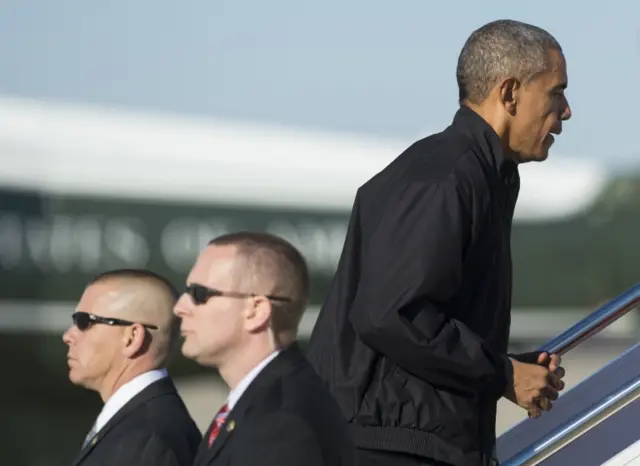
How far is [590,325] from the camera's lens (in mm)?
2908

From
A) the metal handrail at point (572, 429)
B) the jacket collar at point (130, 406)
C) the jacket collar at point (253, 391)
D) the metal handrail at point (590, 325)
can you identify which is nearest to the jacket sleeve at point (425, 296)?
the jacket collar at point (253, 391)

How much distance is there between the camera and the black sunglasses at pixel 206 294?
1.97 metres

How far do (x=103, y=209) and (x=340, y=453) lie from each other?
12.9m

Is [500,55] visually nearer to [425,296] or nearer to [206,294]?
→ [425,296]

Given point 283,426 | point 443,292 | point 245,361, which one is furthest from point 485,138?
point 283,426

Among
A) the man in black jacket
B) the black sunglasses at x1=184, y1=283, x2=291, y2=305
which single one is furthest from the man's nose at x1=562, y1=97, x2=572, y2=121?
the black sunglasses at x1=184, y1=283, x2=291, y2=305

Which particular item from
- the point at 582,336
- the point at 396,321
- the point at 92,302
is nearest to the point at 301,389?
the point at 396,321

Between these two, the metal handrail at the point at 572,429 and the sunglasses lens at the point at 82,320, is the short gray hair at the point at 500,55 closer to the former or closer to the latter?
the metal handrail at the point at 572,429

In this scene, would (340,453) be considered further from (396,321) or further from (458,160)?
(458,160)

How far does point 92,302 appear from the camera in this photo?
2.73 m

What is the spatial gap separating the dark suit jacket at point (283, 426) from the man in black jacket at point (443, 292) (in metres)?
0.29

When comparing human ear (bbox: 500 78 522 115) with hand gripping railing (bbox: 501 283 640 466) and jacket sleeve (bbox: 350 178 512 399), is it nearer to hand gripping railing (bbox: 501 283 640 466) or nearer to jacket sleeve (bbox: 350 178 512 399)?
jacket sleeve (bbox: 350 178 512 399)

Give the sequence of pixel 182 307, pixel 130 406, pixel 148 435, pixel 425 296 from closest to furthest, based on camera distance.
→ pixel 182 307, pixel 425 296, pixel 148 435, pixel 130 406

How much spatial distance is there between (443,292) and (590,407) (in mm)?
687
